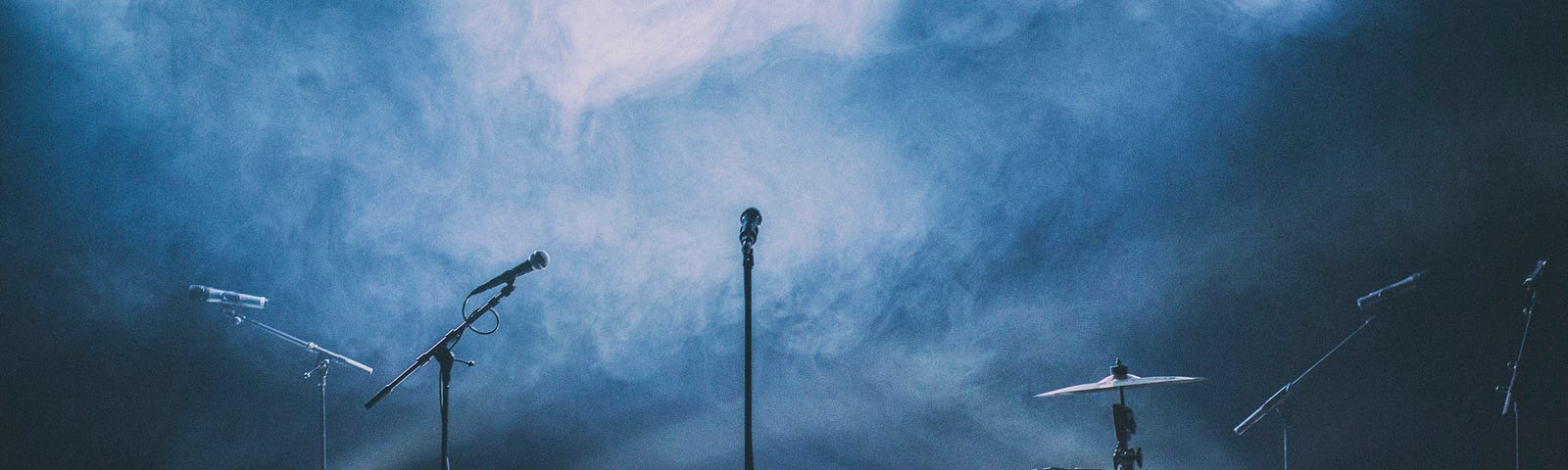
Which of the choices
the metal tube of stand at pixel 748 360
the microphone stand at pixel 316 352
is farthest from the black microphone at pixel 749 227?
the microphone stand at pixel 316 352

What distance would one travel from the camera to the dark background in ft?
14.3

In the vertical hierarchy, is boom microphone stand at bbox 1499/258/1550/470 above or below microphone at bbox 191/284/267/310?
below

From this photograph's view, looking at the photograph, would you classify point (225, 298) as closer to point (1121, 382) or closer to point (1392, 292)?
point (1121, 382)

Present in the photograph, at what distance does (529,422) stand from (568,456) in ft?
0.93

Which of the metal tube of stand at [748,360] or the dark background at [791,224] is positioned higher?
the dark background at [791,224]

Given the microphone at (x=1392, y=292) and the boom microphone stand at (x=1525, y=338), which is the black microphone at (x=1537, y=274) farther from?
the microphone at (x=1392, y=292)

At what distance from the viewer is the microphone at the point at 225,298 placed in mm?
4195

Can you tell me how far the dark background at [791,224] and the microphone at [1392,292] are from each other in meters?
0.41

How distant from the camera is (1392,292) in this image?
4.02 meters

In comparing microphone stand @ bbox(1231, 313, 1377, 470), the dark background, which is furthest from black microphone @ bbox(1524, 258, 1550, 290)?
microphone stand @ bbox(1231, 313, 1377, 470)

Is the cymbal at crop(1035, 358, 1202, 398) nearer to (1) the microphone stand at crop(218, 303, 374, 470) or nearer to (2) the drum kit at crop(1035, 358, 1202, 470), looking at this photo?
(2) the drum kit at crop(1035, 358, 1202, 470)

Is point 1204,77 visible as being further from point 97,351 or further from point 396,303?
point 97,351

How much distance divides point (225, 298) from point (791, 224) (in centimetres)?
271

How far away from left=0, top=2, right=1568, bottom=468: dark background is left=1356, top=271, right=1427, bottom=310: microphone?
413mm
